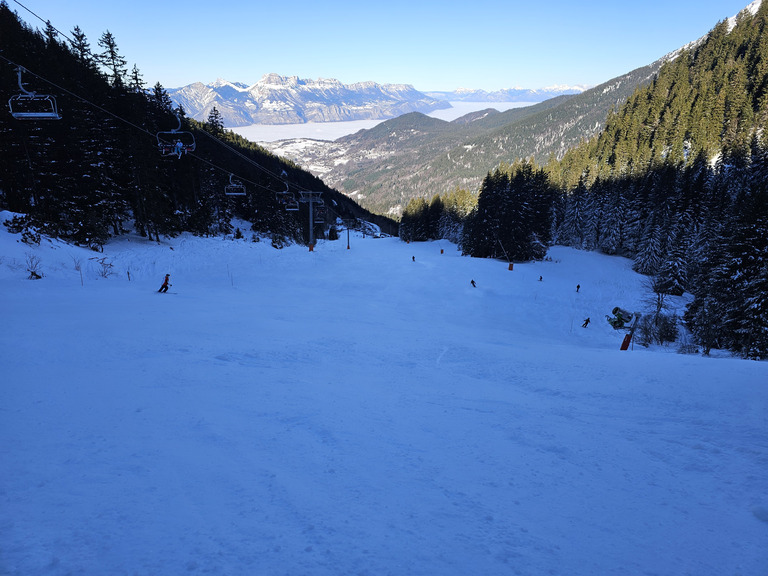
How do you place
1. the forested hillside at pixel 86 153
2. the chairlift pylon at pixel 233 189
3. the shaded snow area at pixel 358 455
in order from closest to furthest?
the shaded snow area at pixel 358 455
the forested hillside at pixel 86 153
the chairlift pylon at pixel 233 189

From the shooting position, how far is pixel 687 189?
55344 mm

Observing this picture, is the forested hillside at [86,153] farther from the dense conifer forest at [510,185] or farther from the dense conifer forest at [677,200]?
the dense conifer forest at [677,200]

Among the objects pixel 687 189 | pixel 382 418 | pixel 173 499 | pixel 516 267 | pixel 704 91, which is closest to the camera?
pixel 173 499

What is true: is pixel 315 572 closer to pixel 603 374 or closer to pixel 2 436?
pixel 2 436

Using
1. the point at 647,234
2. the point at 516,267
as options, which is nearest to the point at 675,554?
the point at 516,267

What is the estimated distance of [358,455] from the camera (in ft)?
16.4

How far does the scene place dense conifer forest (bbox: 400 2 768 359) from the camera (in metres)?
25.4

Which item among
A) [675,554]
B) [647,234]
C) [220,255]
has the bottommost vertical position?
[675,554]

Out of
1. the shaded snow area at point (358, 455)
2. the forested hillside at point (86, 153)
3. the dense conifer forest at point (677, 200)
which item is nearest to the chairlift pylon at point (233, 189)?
the forested hillside at point (86, 153)

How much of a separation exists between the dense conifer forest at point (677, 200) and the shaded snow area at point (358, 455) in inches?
822

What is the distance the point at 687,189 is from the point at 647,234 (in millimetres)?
9655

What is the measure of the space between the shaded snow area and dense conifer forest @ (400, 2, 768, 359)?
20.9 meters

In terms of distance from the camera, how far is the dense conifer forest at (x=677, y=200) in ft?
83.5

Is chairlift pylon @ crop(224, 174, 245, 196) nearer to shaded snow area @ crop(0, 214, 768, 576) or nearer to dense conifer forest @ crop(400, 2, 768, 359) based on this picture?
shaded snow area @ crop(0, 214, 768, 576)
